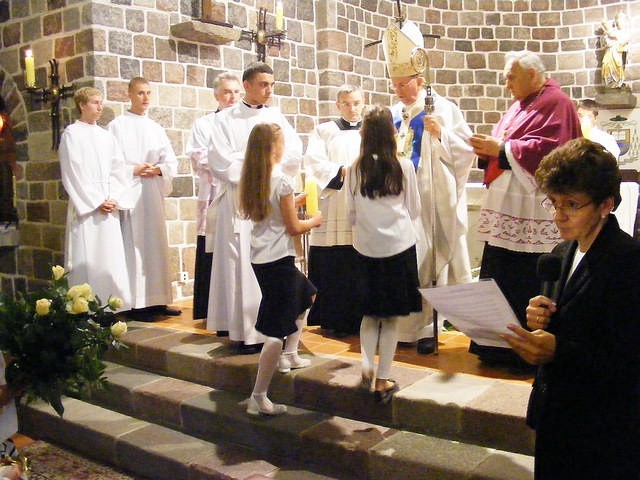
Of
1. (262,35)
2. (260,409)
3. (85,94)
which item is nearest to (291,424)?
(260,409)

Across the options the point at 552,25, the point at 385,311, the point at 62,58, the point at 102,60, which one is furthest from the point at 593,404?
the point at 552,25

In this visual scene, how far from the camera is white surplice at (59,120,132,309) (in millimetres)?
5113

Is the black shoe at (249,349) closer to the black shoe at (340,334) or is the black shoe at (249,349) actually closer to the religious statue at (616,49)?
the black shoe at (340,334)

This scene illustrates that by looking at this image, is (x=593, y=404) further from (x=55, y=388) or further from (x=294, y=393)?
(x=294, y=393)

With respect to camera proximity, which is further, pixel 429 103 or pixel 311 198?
pixel 429 103

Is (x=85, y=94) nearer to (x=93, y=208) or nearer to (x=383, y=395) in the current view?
(x=93, y=208)

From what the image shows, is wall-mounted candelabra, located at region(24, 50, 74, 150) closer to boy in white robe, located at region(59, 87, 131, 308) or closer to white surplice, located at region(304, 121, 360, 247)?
boy in white robe, located at region(59, 87, 131, 308)

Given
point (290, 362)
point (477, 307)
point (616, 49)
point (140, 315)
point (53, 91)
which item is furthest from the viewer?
point (616, 49)

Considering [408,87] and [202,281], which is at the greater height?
[408,87]

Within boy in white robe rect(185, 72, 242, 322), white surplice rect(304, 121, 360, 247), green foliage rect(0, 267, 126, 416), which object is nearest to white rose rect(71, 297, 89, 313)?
green foliage rect(0, 267, 126, 416)

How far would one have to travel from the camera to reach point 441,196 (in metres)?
4.16

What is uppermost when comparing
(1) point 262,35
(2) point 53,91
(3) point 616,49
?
(3) point 616,49

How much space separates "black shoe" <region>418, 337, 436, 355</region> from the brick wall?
2984 mm

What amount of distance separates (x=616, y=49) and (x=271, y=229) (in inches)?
303
